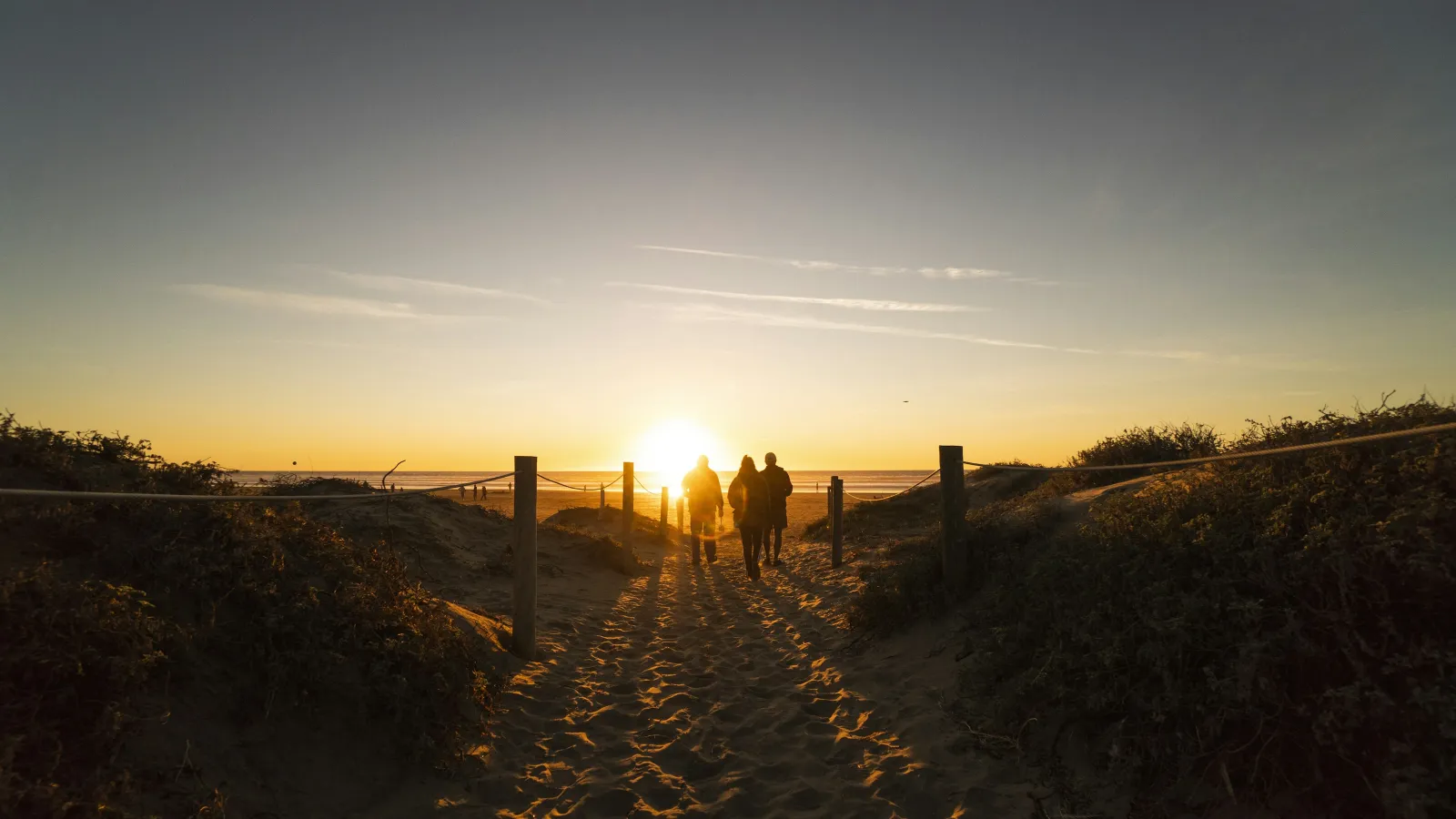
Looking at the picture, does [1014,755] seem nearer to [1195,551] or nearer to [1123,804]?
[1123,804]

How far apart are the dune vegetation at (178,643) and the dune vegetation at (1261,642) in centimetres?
375

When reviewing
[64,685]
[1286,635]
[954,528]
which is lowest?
[64,685]

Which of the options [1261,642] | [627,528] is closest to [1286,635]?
[1261,642]

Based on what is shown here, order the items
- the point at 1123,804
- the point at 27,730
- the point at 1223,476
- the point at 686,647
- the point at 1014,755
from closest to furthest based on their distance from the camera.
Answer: the point at 27,730 < the point at 1123,804 < the point at 1014,755 < the point at 1223,476 < the point at 686,647

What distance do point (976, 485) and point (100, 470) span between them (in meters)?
17.4

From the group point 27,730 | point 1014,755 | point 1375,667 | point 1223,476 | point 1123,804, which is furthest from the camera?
point 1223,476

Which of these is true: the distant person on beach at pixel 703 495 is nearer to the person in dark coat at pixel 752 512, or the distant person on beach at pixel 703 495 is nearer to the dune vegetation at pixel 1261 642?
the person in dark coat at pixel 752 512

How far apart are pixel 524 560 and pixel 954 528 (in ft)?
13.6

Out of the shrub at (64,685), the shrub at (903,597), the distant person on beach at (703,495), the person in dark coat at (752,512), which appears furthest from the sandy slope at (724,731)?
the distant person on beach at (703,495)

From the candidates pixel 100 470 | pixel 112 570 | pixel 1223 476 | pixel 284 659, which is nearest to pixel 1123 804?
pixel 1223 476

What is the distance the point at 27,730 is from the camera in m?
2.79

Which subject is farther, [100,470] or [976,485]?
[976,485]

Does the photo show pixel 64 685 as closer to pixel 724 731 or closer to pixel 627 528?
pixel 724 731

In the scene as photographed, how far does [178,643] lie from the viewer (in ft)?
11.8
